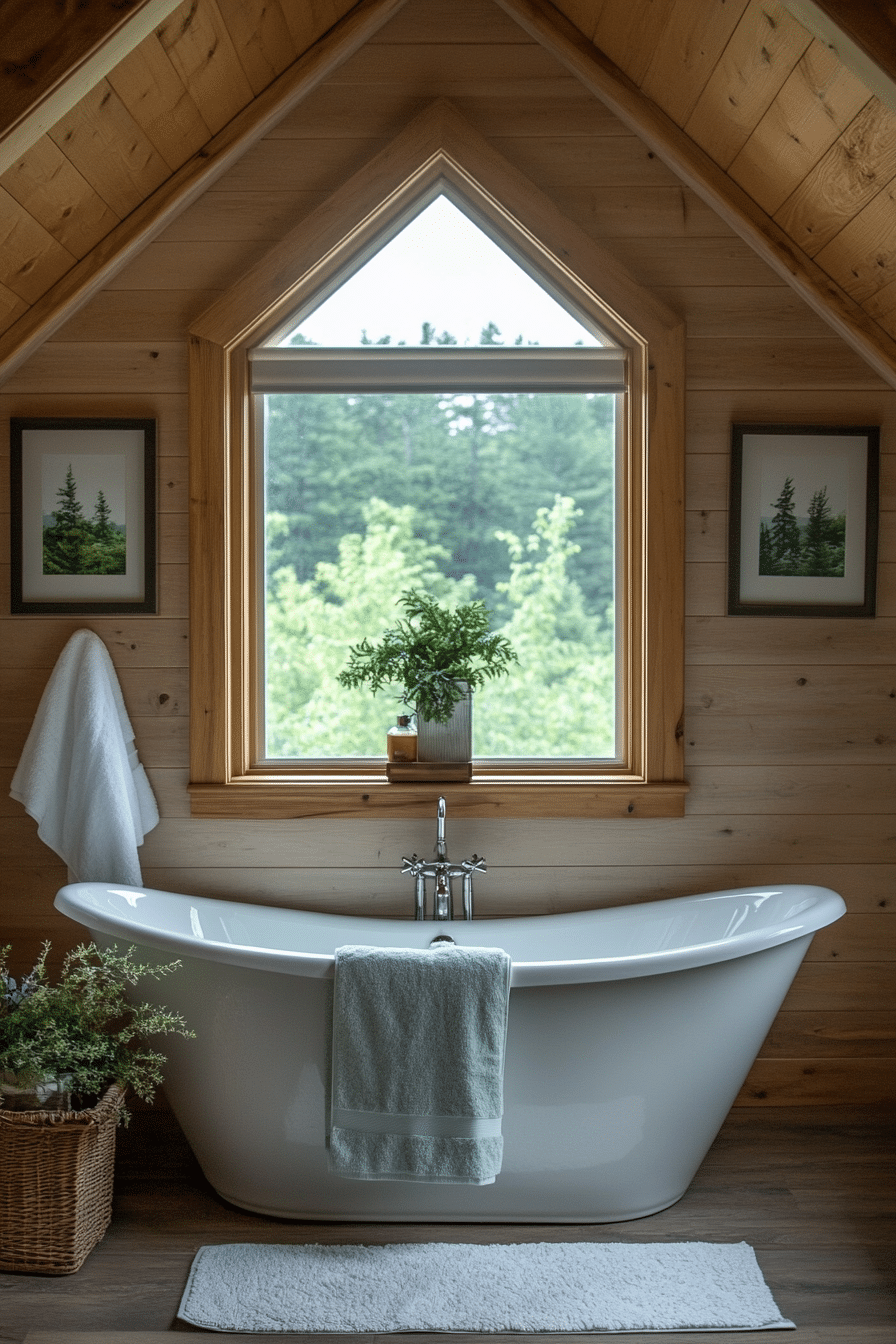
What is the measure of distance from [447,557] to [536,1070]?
1.39 m

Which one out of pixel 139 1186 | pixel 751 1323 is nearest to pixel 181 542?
pixel 139 1186

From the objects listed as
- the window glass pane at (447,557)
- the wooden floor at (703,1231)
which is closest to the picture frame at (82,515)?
the window glass pane at (447,557)

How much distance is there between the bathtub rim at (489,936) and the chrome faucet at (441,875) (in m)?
0.04

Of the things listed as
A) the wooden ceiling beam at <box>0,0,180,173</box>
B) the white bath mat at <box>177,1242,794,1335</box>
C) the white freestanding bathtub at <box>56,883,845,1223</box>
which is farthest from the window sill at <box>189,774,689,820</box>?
the wooden ceiling beam at <box>0,0,180,173</box>

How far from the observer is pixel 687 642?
2.66m

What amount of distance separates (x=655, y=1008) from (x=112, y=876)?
4.32ft

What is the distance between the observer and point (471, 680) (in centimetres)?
263

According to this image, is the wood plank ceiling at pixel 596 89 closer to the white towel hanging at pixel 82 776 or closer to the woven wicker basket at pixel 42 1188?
the white towel hanging at pixel 82 776

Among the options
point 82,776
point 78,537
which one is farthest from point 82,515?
point 82,776

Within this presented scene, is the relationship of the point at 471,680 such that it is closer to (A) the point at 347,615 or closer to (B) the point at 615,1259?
(A) the point at 347,615

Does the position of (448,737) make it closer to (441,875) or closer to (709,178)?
(441,875)

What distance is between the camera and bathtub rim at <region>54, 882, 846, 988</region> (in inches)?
77.6

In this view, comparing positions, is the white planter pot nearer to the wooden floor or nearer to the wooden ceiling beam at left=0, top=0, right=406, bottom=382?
the wooden floor

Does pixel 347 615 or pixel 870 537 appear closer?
pixel 870 537
